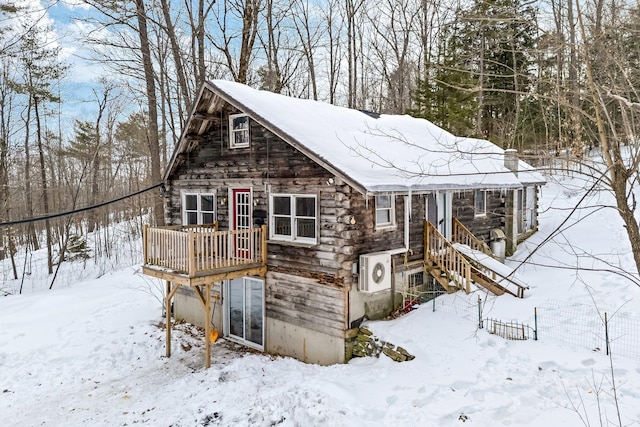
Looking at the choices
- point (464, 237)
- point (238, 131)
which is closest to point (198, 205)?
point (238, 131)

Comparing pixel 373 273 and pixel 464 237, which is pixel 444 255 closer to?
pixel 464 237

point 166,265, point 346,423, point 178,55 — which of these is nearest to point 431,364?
point 346,423

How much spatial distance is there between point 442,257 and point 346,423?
239 inches

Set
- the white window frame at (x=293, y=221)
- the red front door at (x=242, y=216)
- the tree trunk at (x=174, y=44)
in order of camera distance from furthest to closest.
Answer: the tree trunk at (x=174, y=44)
the red front door at (x=242, y=216)
the white window frame at (x=293, y=221)

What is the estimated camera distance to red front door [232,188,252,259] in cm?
1122

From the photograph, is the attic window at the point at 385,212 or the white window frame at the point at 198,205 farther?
the white window frame at the point at 198,205

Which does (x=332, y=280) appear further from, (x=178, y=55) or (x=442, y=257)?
(x=178, y=55)

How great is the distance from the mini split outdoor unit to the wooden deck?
298cm

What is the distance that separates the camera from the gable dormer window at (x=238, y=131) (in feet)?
37.9

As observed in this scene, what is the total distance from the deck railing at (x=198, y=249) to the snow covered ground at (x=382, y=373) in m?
2.65

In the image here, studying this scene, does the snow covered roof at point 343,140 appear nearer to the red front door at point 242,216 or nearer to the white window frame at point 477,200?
the white window frame at point 477,200

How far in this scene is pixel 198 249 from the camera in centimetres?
984

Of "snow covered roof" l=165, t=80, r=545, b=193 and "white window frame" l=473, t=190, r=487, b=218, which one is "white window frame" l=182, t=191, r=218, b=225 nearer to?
"snow covered roof" l=165, t=80, r=545, b=193

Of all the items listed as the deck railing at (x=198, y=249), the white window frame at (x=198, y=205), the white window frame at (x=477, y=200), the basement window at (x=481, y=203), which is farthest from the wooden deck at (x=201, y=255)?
the basement window at (x=481, y=203)
